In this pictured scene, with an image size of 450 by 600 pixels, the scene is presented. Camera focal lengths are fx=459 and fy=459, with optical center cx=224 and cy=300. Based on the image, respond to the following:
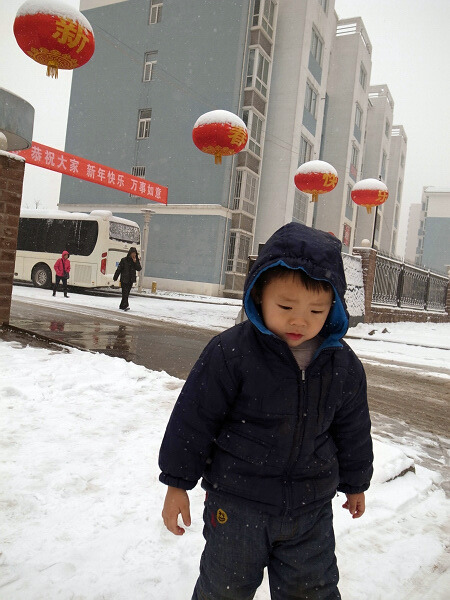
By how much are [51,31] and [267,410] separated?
6440mm

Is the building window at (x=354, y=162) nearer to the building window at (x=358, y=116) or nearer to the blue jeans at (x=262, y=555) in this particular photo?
the building window at (x=358, y=116)

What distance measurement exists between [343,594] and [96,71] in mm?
31771

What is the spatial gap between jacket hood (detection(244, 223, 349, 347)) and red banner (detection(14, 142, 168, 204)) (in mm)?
14477

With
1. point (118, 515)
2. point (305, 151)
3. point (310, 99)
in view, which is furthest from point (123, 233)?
point (118, 515)

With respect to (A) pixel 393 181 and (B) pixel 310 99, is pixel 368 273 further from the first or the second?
(A) pixel 393 181

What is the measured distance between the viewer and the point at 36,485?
235cm

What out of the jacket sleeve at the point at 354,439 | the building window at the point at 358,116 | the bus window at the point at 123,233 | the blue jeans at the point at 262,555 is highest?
the building window at the point at 358,116

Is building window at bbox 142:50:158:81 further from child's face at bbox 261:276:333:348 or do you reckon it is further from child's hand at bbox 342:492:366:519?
child's hand at bbox 342:492:366:519

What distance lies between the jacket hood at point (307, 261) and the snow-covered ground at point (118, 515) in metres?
1.11

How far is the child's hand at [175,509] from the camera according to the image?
1.43m

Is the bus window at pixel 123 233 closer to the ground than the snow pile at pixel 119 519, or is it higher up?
higher up

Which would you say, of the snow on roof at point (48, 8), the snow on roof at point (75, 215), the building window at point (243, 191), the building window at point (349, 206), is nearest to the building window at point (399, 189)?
the building window at point (349, 206)

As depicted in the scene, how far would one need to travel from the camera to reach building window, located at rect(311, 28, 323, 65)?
2783 centimetres

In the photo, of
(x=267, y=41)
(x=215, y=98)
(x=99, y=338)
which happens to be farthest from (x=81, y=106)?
(x=99, y=338)
